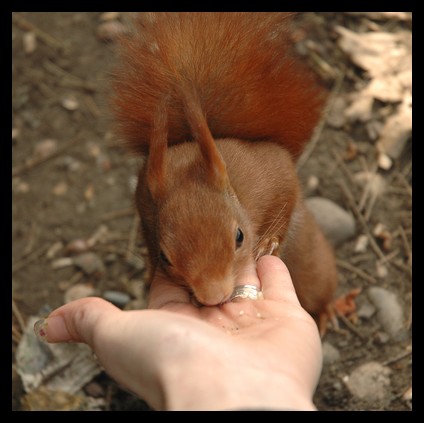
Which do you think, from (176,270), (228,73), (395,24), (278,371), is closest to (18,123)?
(228,73)

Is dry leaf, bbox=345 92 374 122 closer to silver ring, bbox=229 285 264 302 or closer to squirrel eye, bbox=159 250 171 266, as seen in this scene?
silver ring, bbox=229 285 264 302

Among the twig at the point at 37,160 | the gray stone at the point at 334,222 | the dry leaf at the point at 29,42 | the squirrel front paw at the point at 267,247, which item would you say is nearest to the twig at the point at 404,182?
the gray stone at the point at 334,222

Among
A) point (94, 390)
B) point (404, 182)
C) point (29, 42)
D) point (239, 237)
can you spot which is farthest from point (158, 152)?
point (29, 42)

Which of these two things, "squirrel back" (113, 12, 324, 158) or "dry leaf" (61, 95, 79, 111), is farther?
→ "dry leaf" (61, 95, 79, 111)

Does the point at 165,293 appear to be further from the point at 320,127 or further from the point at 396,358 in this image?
the point at 320,127

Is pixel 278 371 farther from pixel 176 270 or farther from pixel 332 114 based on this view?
pixel 332 114

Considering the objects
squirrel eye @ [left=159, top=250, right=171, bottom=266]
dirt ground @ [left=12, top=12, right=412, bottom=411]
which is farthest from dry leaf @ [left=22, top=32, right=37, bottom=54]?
squirrel eye @ [left=159, top=250, right=171, bottom=266]

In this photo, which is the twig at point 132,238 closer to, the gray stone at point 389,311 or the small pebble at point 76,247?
the small pebble at point 76,247
